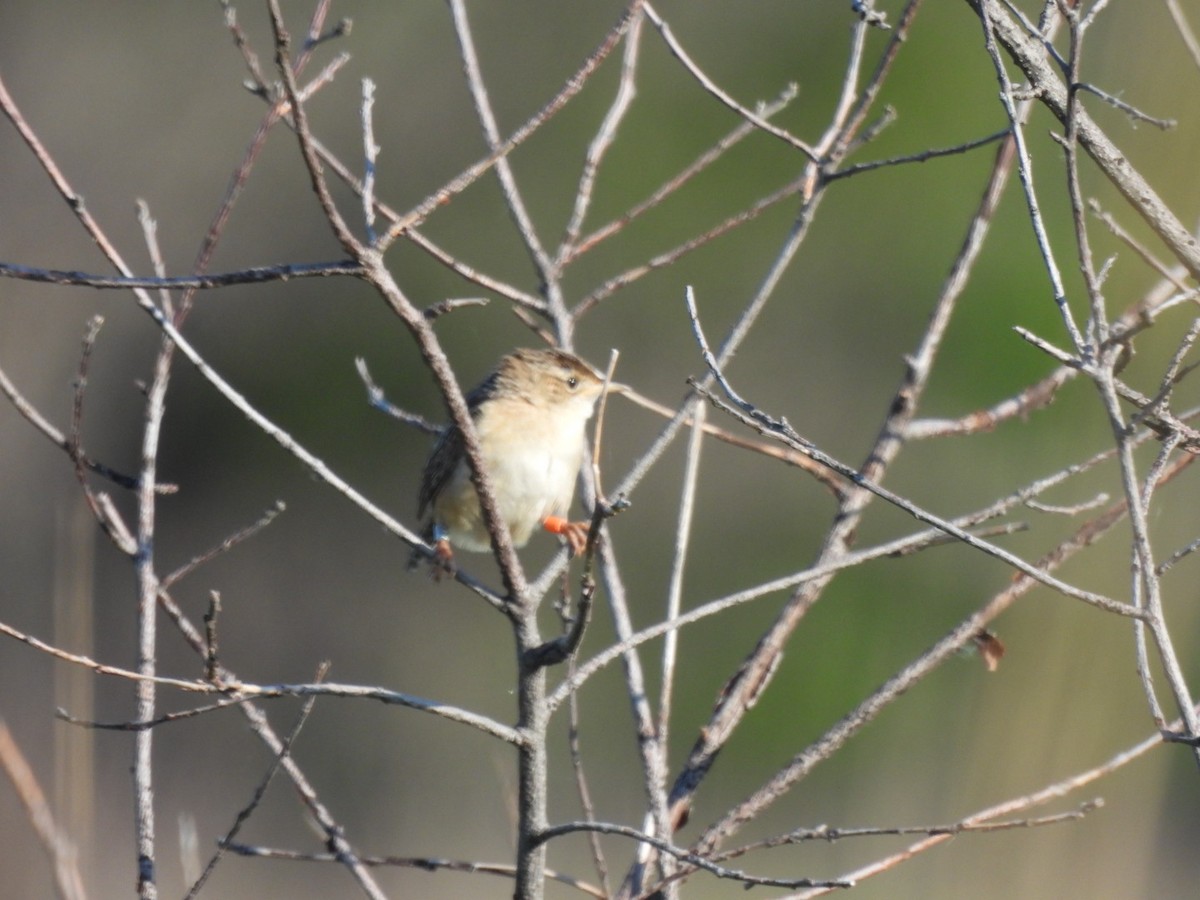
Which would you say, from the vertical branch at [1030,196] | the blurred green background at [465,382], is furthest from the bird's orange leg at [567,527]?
the blurred green background at [465,382]

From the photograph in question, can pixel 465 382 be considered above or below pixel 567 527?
above

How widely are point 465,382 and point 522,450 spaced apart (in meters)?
6.07

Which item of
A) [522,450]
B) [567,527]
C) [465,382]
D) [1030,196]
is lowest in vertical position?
[1030,196]

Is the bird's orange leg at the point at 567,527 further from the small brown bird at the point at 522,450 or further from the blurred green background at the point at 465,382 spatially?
the blurred green background at the point at 465,382

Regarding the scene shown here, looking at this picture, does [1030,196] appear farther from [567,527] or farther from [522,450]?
[522,450]

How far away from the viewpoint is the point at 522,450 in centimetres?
376

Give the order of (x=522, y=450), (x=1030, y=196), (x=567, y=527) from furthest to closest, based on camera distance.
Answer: (x=522, y=450) < (x=567, y=527) < (x=1030, y=196)

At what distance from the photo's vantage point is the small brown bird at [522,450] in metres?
3.73

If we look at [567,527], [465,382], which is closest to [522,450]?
[567,527]

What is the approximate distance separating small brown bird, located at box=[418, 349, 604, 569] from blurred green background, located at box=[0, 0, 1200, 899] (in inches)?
193

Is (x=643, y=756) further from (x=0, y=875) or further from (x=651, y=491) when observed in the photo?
(x=651, y=491)

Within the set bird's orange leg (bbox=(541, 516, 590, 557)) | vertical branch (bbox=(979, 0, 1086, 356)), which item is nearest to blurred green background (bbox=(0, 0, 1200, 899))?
bird's orange leg (bbox=(541, 516, 590, 557))

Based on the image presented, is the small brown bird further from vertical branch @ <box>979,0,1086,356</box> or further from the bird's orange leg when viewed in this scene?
vertical branch @ <box>979,0,1086,356</box>

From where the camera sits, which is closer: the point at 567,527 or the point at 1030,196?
the point at 1030,196
